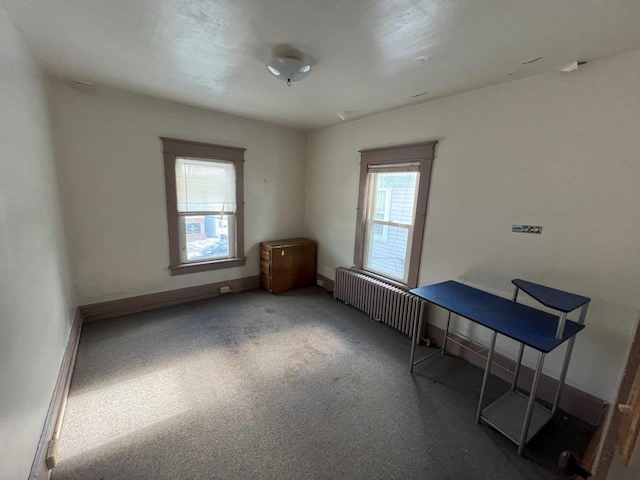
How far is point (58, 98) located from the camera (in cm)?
259

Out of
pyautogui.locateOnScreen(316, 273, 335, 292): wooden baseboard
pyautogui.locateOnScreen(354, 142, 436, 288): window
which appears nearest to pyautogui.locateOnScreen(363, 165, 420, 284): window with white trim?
pyautogui.locateOnScreen(354, 142, 436, 288): window

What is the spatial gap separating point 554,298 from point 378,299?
1.75 m

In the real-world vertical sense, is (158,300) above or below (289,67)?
below

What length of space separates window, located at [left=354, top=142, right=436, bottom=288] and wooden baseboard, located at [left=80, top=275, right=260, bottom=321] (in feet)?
6.16

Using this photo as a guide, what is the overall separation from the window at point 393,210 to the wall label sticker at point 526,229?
2.73 feet

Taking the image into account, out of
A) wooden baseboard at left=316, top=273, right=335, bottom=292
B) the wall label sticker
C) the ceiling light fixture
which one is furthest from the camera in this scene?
wooden baseboard at left=316, top=273, right=335, bottom=292

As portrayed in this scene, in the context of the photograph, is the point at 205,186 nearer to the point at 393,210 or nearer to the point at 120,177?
the point at 120,177

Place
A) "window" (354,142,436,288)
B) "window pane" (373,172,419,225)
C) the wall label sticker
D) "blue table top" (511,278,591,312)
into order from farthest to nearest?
"window pane" (373,172,419,225)
"window" (354,142,436,288)
the wall label sticker
"blue table top" (511,278,591,312)

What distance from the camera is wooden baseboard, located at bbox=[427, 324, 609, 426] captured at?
191 cm

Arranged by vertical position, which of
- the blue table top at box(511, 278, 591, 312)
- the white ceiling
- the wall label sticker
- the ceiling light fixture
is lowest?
the blue table top at box(511, 278, 591, 312)

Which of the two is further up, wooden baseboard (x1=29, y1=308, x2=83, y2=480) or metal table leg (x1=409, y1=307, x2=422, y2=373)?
metal table leg (x1=409, y1=307, x2=422, y2=373)

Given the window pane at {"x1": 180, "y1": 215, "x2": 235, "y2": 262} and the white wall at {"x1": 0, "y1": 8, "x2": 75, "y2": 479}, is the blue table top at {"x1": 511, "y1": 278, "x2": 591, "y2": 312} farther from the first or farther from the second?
the window pane at {"x1": 180, "y1": 215, "x2": 235, "y2": 262}

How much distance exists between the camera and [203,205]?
141 inches

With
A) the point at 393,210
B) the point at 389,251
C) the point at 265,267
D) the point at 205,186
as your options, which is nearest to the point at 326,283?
the point at 265,267
